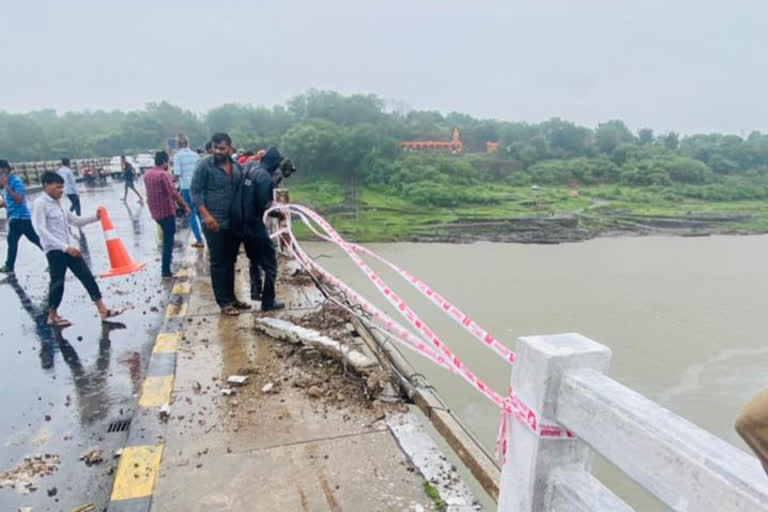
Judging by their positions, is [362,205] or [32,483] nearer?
[32,483]

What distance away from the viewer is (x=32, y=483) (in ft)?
9.15

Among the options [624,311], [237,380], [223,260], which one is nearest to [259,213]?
[223,260]

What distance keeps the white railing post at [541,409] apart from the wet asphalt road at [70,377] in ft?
7.37

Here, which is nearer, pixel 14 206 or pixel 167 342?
pixel 167 342

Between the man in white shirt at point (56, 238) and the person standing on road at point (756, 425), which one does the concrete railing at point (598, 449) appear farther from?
the man in white shirt at point (56, 238)

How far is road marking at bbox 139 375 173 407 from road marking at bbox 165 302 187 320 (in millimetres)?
1407

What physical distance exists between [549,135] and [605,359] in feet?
292

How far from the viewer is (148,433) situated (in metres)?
3.13

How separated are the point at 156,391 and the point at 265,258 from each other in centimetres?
177

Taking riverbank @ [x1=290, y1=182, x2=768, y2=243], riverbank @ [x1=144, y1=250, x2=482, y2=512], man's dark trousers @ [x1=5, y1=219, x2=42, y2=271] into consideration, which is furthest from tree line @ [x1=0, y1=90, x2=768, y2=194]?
riverbank @ [x1=144, y1=250, x2=482, y2=512]

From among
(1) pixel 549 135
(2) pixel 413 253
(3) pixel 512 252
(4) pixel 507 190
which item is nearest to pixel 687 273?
(3) pixel 512 252

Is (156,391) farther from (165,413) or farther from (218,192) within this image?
(218,192)

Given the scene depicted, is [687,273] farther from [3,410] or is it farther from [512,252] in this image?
[3,410]

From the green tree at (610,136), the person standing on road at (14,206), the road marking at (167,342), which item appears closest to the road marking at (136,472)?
the road marking at (167,342)
